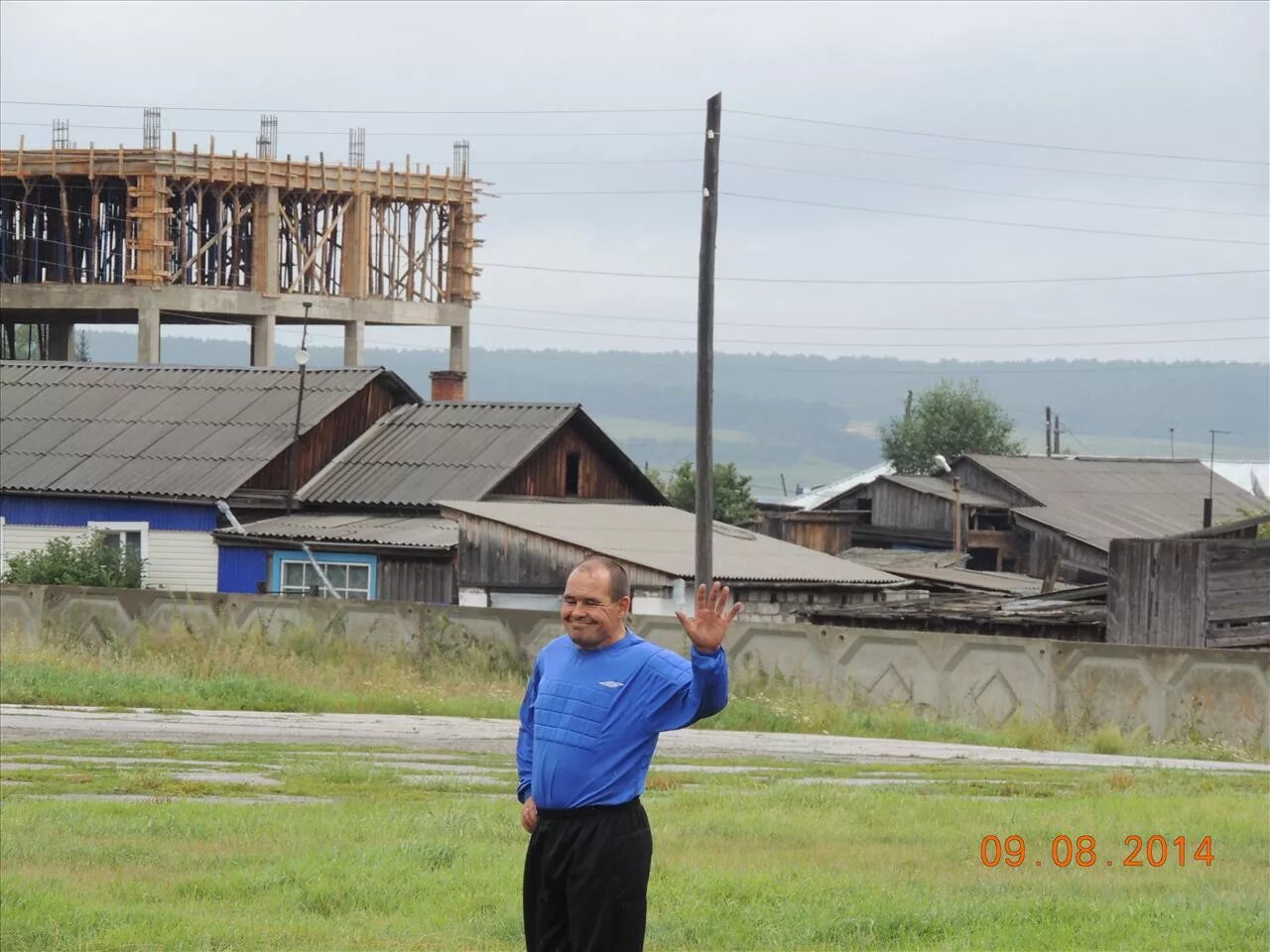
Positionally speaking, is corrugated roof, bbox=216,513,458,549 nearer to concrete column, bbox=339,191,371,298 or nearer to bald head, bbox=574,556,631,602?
concrete column, bbox=339,191,371,298

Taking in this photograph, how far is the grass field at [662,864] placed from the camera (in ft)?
32.9

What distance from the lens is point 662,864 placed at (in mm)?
12141

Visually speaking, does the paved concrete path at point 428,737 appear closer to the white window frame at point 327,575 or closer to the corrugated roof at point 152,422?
the white window frame at point 327,575

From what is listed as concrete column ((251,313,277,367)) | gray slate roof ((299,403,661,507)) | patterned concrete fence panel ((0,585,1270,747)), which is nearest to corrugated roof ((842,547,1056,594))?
gray slate roof ((299,403,661,507))

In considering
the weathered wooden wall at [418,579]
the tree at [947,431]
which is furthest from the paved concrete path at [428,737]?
the tree at [947,431]

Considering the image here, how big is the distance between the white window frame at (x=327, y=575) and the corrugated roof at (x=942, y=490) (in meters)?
34.5

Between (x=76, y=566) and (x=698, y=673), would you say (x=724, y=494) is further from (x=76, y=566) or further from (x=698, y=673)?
(x=698, y=673)

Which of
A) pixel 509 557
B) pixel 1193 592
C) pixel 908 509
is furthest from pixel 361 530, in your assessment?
pixel 908 509

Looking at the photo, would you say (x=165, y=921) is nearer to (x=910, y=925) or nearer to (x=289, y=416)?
(x=910, y=925)

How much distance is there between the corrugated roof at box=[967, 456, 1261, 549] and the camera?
67.5m

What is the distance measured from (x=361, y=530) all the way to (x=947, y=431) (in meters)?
94.2

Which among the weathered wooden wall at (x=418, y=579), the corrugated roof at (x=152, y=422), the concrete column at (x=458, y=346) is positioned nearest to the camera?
the weathered wooden wall at (x=418, y=579)

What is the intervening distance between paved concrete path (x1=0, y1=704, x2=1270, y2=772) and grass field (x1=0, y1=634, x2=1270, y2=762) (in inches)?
34.4

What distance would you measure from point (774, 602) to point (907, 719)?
12.0 metres
